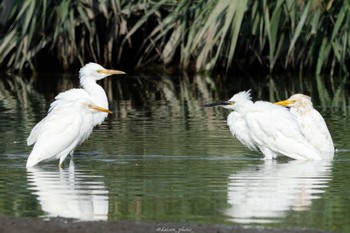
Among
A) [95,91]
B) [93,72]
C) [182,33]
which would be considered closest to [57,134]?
[95,91]

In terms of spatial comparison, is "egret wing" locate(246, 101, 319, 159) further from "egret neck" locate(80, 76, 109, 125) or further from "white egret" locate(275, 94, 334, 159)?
"egret neck" locate(80, 76, 109, 125)

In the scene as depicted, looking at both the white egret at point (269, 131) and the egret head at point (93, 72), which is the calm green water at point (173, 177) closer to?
the white egret at point (269, 131)

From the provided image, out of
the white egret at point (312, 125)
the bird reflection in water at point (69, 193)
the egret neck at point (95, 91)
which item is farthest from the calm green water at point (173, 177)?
the egret neck at point (95, 91)

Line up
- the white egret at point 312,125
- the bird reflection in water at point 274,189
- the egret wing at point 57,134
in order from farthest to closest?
the white egret at point 312,125, the egret wing at point 57,134, the bird reflection in water at point 274,189

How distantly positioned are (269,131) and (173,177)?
2129mm

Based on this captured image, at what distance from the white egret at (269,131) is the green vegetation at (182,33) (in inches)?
230

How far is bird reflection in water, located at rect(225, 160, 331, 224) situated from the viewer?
8070 millimetres

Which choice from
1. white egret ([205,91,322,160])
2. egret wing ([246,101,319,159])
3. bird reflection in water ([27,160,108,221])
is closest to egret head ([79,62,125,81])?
white egret ([205,91,322,160])

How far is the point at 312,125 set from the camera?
40.1 ft

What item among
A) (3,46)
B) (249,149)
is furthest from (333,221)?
(3,46)

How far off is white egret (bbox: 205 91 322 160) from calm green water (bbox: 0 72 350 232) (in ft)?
0.58

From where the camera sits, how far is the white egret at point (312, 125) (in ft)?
38.3

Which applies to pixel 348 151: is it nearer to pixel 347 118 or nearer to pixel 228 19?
pixel 347 118

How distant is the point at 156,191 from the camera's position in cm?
912
